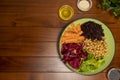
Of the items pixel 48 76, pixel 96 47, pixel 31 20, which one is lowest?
pixel 48 76

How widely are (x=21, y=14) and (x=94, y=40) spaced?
380 mm

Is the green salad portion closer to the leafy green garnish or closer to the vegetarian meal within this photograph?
the vegetarian meal

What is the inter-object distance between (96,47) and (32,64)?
314 millimetres

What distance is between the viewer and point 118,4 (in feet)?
3.69

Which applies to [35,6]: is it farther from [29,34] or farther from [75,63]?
[75,63]

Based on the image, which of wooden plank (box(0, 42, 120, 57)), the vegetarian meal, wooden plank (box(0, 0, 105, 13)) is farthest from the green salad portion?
wooden plank (box(0, 0, 105, 13))

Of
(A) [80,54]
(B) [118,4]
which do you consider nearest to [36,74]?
(A) [80,54]

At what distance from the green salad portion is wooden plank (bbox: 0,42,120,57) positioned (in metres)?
0.15

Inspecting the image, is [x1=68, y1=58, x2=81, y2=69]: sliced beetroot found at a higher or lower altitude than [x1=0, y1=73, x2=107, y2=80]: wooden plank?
higher

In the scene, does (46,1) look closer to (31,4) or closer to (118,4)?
(31,4)

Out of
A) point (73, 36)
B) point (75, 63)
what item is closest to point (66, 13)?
point (73, 36)

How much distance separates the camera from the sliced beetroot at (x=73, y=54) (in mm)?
1100

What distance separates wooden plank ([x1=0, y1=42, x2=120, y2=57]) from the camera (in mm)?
1142

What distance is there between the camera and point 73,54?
1.11 metres
